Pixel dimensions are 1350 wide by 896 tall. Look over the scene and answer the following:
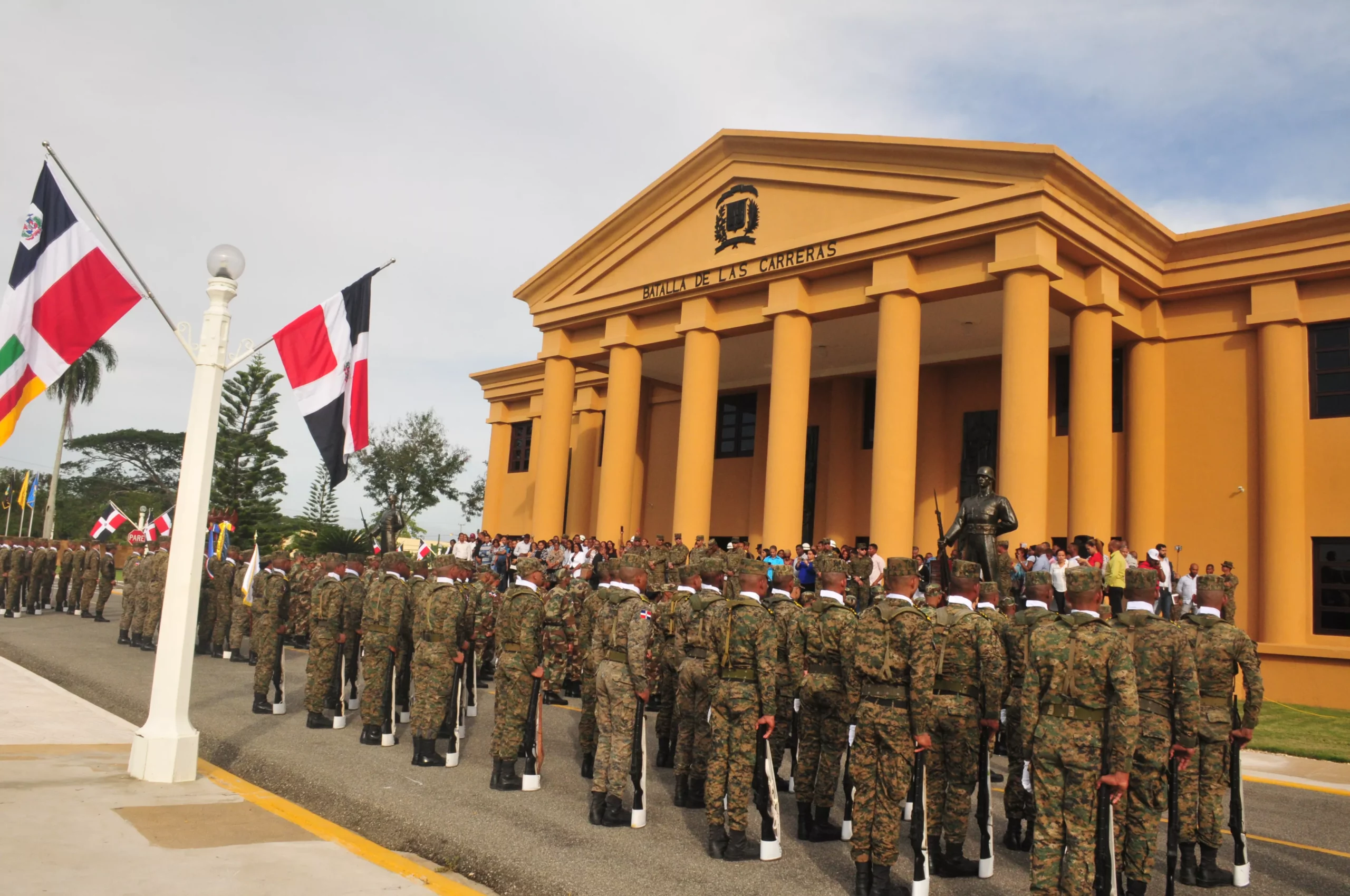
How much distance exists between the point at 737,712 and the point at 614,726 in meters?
1.25

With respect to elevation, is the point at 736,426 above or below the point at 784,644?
above

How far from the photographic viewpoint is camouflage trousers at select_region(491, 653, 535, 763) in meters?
8.20

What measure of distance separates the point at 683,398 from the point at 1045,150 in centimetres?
985

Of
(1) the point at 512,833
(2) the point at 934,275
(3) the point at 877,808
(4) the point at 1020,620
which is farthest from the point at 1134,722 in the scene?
(2) the point at 934,275

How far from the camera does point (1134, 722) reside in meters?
5.29

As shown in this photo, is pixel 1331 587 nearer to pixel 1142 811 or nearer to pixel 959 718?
pixel 1142 811

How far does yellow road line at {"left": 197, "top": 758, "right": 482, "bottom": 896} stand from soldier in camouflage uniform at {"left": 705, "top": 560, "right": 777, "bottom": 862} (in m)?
1.74

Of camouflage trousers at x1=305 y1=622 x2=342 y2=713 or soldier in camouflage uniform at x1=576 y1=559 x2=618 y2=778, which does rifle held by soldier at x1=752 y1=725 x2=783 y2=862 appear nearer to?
soldier in camouflage uniform at x1=576 y1=559 x2=618 y2=778

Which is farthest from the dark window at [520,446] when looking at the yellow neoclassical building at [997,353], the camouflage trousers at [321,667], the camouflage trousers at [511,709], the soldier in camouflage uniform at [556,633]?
the camouflage trousers at [511,709]

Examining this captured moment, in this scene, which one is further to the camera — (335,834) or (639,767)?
(639,767)

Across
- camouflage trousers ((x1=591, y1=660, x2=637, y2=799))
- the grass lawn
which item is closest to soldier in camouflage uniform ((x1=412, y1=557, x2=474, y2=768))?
camouflage trousers ((x1=591, y1=660, x2=637, y2=799))

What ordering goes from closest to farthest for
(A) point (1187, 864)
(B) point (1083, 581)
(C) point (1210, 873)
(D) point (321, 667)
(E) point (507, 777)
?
(B) point (1083, 581) < (C) point (1210, 873) < (A) point (1187, 864) < (E) point (507, 777) < (D) point (321, 667)

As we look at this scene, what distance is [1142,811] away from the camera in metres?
5.97

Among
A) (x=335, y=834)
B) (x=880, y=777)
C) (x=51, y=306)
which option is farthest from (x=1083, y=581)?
(x=51, y=306)
